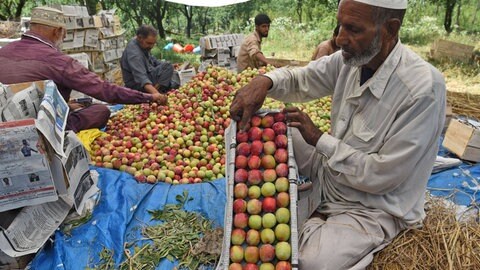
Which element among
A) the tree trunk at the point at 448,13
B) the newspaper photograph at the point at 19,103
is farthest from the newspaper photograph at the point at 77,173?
the tree trunk at the point at 448,13

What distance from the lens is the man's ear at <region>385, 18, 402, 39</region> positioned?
1927mm

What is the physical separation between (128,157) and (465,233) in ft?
9.70

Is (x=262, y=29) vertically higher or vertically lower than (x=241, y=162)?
higher

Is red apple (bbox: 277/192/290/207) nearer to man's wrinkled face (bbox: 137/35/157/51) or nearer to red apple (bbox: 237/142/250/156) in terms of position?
red apple (bbox: 237/142/250/156)

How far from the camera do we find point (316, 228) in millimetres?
2084

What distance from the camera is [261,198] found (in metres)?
2.12

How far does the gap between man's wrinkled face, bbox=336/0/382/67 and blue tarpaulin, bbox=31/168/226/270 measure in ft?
5.42

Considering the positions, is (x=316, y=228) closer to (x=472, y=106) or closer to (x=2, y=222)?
(x=2, y=222)

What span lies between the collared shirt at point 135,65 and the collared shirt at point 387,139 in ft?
13.3

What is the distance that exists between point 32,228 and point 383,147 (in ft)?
7.53

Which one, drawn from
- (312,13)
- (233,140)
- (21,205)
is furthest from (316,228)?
(312,13)

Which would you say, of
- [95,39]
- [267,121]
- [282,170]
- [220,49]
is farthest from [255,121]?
[220,49]

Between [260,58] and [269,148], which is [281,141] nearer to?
[269,148]

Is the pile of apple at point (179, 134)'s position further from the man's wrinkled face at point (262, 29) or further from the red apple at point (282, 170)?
the man's wrinkled face at point (262, 29)
